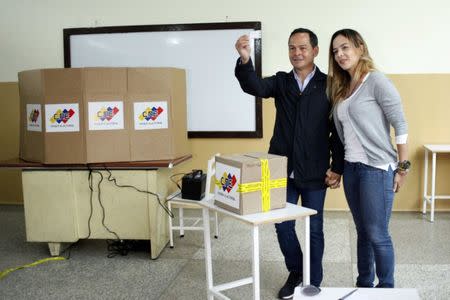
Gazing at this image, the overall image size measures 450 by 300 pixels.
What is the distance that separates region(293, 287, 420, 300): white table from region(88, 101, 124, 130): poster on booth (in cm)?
213

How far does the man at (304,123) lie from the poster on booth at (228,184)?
45 centimetres

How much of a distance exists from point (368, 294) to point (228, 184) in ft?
2.89

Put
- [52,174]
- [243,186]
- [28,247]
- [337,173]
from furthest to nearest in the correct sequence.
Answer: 1. [28,247]
2. [52,174]
3. [337,173]
4. [243,186]

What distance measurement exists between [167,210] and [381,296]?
7.12 ft

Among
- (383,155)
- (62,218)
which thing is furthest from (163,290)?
(383,155)

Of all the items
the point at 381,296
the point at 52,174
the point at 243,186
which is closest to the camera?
the point at 381,296

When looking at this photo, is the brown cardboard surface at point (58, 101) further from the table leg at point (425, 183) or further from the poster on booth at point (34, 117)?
the table leg at point (425, 183)

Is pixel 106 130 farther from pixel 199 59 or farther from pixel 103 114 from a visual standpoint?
pixel 199 59

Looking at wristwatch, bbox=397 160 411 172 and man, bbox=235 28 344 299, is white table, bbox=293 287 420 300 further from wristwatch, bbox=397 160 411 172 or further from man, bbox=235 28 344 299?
man, bbox=235 28 344 299

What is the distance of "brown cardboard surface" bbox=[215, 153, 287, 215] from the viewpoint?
214 centimetres

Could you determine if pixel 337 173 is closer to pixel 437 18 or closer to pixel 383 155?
pixel 383 155

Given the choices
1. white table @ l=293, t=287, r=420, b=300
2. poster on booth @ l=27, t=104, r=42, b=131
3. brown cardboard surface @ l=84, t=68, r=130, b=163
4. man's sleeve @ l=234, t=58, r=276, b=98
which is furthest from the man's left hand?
poster on booth @ l=27, t=104, r=42, b=131

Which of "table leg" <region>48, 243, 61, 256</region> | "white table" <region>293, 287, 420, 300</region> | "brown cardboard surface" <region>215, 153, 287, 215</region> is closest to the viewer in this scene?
"white table" <region>293, 287, 420, 300</region>

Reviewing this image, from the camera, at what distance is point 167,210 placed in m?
3.48
